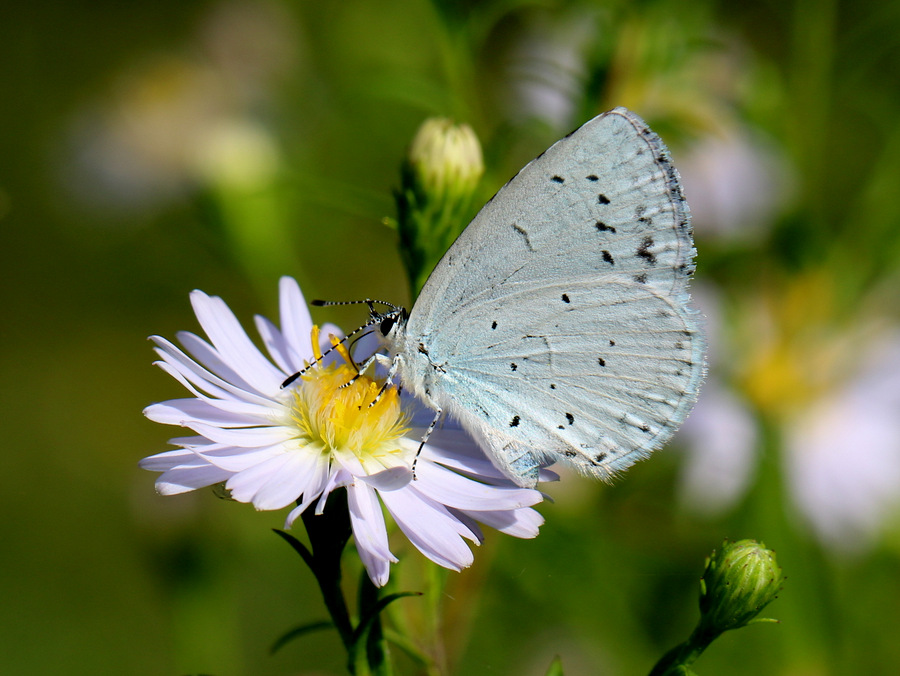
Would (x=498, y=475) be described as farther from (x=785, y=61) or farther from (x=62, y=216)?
(x=62, y=216)

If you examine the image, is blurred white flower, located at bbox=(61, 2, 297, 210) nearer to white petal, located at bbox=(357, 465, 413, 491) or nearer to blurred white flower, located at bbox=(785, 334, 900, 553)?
blurred white flower, located at bbox=(785, 334, 900, 553)

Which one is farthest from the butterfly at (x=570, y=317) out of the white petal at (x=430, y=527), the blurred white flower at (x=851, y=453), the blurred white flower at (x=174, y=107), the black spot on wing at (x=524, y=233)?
the blurred white flower at (x=174, y=107)

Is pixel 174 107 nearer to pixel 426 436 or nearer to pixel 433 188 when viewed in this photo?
pixel 433 188

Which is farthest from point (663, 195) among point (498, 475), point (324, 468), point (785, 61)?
point (785, 61)

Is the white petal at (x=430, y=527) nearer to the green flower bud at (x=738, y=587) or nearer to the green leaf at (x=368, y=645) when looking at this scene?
the green leaf at (x=368, y=645)

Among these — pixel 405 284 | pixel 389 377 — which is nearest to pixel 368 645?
pixel 389 377

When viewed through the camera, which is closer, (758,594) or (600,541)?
(758,594)
